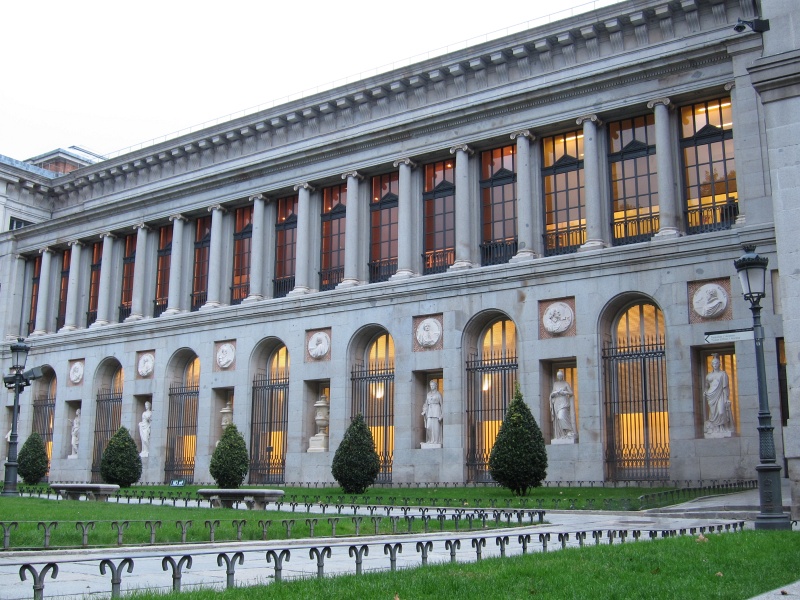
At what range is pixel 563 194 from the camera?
37844 mm

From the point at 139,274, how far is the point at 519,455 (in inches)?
1165

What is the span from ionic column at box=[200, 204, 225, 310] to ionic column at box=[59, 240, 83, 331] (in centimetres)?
1166

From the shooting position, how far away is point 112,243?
178 ft

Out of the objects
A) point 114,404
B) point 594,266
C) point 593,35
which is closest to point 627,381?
point 594,266

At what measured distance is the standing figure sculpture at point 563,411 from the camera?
34.9 meters

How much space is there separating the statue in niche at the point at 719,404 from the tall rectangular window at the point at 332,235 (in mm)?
18753

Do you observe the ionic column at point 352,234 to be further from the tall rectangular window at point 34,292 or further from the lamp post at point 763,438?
the tall rectangular window at point 34,292

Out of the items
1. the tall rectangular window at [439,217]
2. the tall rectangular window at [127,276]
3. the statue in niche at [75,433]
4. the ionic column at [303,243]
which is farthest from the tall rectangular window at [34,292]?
the tall rectangular window at [439,217]

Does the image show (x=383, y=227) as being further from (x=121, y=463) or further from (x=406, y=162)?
(x=121, y=463)

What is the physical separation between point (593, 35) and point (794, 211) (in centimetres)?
1818

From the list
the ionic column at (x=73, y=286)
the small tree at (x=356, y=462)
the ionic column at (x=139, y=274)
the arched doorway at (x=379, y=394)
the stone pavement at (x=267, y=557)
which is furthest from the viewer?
the ionic column at (x=73, y=286)

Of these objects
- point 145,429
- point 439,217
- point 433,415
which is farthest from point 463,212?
point 145,429

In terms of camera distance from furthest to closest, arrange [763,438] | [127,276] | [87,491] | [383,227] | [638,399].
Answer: [127,276], [383,227], [638,399], [87,491], [763,438]

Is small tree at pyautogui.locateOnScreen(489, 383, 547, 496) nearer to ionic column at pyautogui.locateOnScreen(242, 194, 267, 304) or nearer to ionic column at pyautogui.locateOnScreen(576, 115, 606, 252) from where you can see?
ionic column at pyautogui.locateOnScreen(576, 115, 606, 252)
